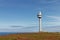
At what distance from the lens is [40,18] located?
157 ft

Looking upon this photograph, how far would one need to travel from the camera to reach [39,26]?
1906 inches
